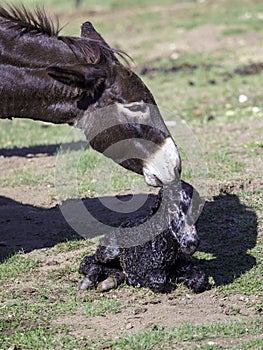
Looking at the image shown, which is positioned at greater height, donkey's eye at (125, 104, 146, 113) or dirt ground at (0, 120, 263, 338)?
donkey's eye at (125, 104, 146, 113)

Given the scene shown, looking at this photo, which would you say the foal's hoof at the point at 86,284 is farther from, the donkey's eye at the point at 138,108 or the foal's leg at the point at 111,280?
the donkey's eye at the point at 138,108

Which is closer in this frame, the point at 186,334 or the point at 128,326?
the point at 186,334

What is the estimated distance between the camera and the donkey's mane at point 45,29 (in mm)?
5531

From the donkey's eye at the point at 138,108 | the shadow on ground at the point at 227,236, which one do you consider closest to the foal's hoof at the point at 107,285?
the shadow on ground at the point at 227,236

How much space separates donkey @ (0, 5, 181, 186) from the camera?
536cm

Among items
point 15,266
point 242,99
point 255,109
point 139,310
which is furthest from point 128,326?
point 242,99

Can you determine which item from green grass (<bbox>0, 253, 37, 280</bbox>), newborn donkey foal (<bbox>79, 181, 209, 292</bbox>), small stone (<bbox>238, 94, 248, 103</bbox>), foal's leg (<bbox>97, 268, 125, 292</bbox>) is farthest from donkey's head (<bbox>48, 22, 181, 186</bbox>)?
small stone (<bbox>238, 94, 248, 103</bbox>)

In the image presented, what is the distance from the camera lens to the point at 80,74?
526 cm

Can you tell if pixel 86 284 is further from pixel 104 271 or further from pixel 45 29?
pixel 45 29

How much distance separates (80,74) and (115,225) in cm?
191

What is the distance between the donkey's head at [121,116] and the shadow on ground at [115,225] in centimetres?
86

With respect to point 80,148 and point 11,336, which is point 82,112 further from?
point 80,148

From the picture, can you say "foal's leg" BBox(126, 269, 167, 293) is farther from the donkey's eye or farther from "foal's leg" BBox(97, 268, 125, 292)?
the donkey's eye

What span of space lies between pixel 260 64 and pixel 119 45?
452 centimetres
